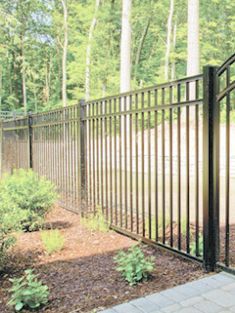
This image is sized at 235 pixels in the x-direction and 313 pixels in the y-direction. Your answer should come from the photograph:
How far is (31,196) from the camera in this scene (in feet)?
16.1

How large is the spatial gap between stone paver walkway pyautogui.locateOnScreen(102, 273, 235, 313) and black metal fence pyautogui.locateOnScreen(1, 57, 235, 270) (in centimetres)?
36

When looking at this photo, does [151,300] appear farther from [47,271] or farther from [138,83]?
[138,83]

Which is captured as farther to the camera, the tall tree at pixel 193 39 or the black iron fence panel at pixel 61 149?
the tall tree at pixel 193 39

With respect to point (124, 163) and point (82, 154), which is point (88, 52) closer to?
point (82, 154)

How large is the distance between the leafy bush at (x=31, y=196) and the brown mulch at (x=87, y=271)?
280 mm

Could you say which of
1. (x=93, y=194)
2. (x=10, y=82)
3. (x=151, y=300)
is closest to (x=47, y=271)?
(x=151, y=300)

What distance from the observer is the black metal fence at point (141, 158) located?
3.16 metres

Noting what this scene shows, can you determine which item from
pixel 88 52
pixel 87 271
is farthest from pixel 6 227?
pixel 88 52

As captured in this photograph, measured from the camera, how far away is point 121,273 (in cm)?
316

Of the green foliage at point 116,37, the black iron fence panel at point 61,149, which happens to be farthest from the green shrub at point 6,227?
the green foliage at point 116,37

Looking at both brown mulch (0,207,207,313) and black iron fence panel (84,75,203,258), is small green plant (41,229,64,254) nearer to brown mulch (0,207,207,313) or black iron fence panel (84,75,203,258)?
brown mulch (0,207,207,313)

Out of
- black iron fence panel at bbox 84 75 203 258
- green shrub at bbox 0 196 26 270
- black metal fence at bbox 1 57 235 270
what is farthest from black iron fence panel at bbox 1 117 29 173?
green shrub at bbox 0 196 26 270

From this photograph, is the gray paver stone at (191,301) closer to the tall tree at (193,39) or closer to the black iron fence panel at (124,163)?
the black iron fence panel at (124,163)

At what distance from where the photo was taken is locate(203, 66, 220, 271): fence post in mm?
3129
